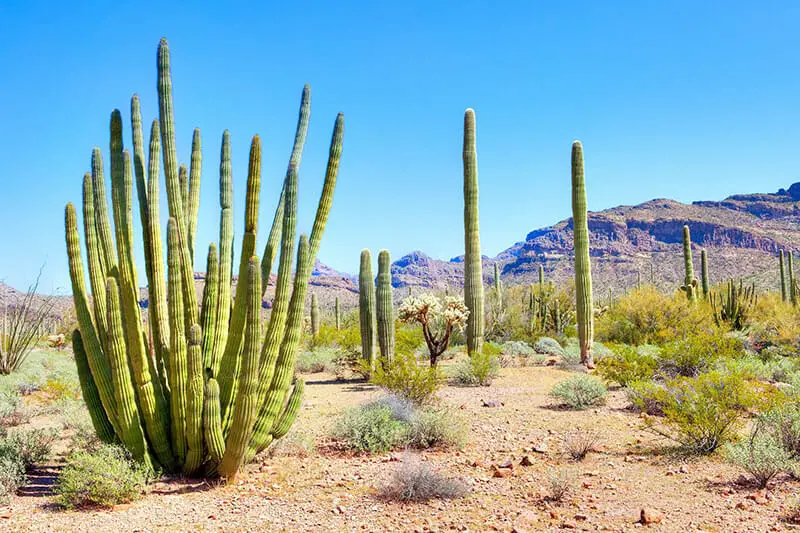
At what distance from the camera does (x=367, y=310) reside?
15.5 meters

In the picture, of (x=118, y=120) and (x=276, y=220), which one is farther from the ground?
(x=118, y=120)

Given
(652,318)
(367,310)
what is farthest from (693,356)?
(652,318)

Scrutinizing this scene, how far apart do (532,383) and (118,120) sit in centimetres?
1031

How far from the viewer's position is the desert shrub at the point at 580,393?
10703 mm

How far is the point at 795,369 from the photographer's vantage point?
44.9ft

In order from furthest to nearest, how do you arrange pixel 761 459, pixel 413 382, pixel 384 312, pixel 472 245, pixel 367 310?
pixel 472 245, pixel 367 310, pixel 384 312, pixel 413 382, pixel 761 459

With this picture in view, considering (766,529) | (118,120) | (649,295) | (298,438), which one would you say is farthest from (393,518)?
(649,295)

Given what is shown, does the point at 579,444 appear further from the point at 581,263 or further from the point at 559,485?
the point at 581,263

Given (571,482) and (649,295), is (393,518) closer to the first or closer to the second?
(571,482)

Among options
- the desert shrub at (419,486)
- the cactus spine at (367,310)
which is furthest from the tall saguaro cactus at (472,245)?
the desert shrub at (419,486)

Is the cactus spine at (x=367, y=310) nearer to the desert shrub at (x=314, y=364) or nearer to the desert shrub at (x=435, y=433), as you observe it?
the desert shrub at (x=314, y=364)

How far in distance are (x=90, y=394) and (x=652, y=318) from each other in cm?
1821

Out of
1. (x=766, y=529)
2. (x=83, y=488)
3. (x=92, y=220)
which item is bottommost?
(x=766, y=529)

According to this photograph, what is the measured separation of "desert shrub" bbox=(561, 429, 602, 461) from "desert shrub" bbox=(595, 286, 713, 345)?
39.1ft
